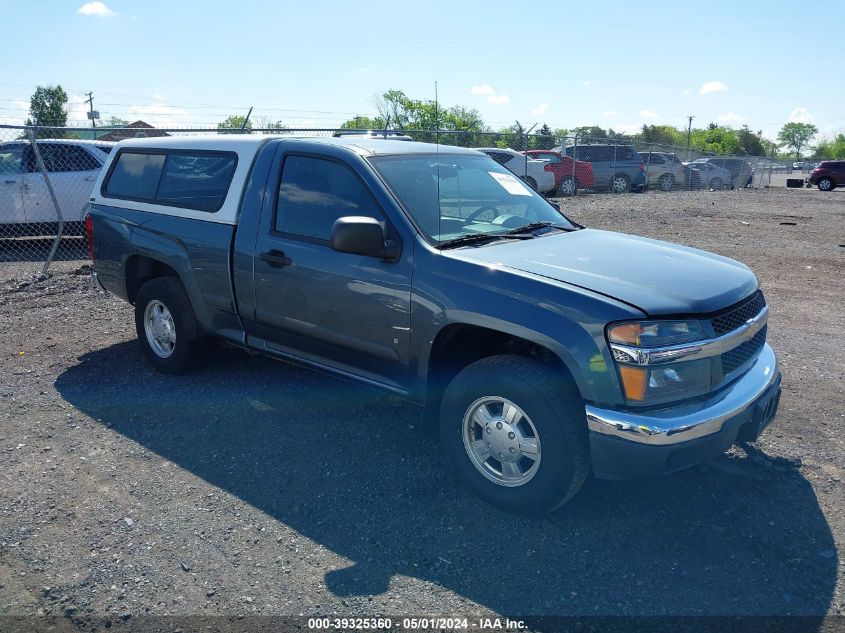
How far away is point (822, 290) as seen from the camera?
29.4 ft

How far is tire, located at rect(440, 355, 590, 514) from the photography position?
348 centimetres

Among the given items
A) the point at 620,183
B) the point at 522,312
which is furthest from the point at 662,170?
the point at 522,312

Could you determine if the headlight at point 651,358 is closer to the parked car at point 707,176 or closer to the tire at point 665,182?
the tire at point 665,182

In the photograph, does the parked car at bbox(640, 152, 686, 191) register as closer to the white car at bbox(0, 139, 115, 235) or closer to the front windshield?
the white car at bbox(0, 139, 115, 235)

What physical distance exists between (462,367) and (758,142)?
8226 cm

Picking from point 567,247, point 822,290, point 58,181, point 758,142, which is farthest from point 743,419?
point 758,142

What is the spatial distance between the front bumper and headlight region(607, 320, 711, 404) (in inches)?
3.5

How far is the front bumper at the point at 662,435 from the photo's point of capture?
10.7ft

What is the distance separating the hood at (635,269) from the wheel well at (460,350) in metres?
0.42

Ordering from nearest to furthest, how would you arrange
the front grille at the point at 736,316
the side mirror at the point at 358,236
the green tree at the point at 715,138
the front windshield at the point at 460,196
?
the front grille at the point at 736,316 → the side mirror at the point at 358,236 → the front windshield at the point at 460,196 → the green tree at the point at 715,138

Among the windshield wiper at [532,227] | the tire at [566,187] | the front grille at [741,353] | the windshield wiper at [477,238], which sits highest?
the windshield wiper at [532,227]

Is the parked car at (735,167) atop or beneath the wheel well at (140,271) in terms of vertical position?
atop

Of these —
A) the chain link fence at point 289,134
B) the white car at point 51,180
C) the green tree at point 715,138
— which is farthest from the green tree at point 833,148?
the white car at point 51,180

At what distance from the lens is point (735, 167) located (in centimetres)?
3447
